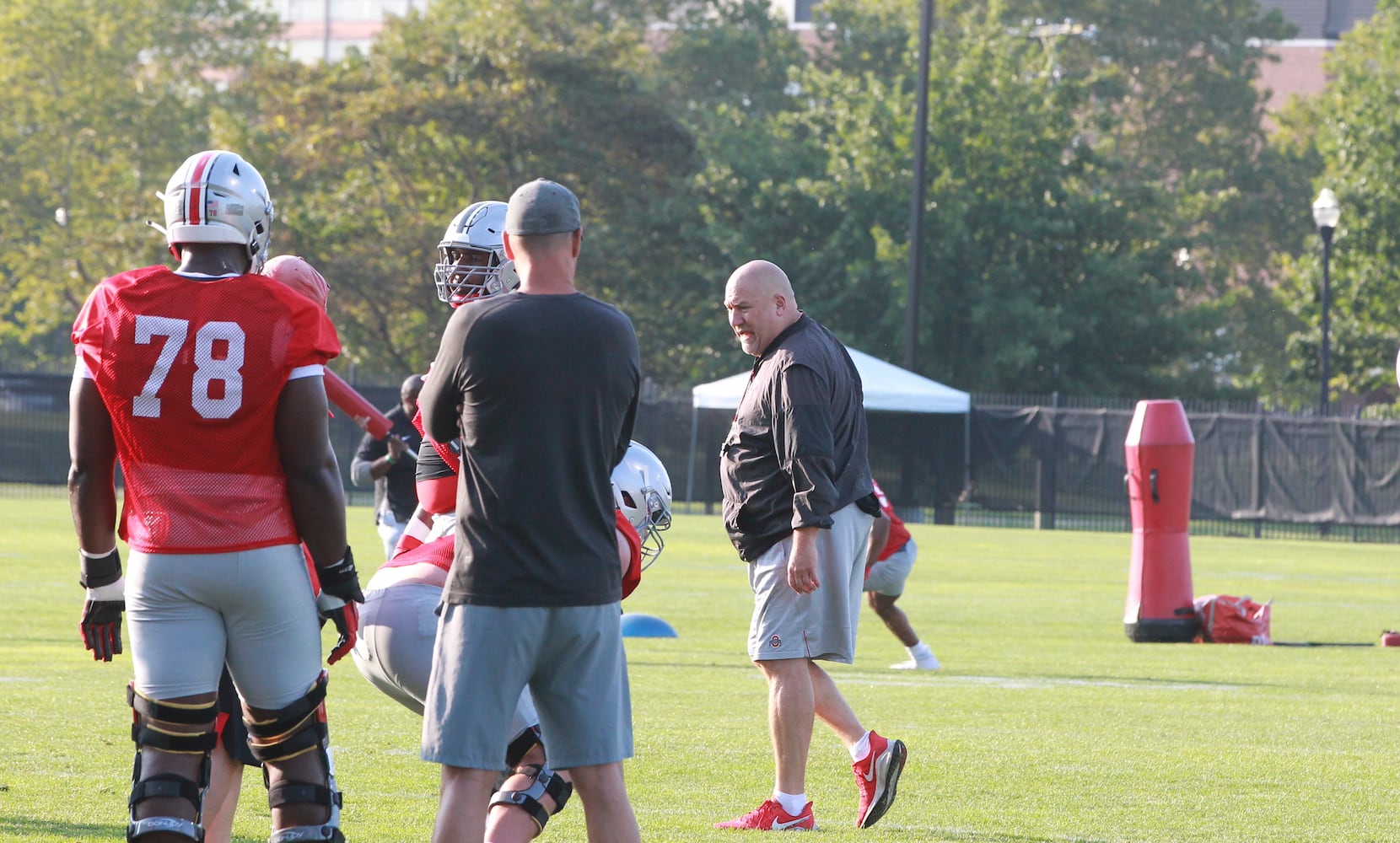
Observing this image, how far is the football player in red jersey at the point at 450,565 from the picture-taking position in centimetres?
513

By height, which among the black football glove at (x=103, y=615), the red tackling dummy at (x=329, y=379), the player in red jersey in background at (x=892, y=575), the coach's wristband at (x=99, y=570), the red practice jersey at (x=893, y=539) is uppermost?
the red tackling dummy at (x=329, y=379)

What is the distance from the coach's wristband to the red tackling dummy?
0.75 metres

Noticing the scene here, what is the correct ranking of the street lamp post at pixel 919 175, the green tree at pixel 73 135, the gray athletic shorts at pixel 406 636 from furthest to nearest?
the green tree at pixel 73 135
the street lamp post at pixel 919 175
the gray athletic shorts at pixel 406 636

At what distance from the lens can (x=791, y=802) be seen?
6.70 metres

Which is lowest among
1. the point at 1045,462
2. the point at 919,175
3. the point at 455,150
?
the point at 1045,462

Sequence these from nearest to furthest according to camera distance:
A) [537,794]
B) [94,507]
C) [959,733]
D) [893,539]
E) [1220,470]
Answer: [94,507] < [537,794] < [959,733] < [893,539] < [1220,470]

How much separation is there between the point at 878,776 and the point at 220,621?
9.38 ft

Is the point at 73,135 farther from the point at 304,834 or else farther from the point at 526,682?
the point at 526,682

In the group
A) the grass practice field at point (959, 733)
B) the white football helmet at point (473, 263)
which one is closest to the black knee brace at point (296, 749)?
the white football helmet at point (473, 263)

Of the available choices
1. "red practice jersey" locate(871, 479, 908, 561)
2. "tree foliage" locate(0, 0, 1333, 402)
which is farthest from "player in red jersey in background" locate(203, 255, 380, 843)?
"tree foliage" locate(0, 0, 1333, 402)

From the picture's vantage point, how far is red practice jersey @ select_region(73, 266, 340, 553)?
4.49 metres

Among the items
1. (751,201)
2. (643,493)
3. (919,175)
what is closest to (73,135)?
(751,201)

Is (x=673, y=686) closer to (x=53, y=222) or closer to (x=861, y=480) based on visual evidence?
(x=861, y=480)

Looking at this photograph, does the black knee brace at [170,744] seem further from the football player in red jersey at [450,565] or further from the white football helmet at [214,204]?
the white football helmet at [214,204]
